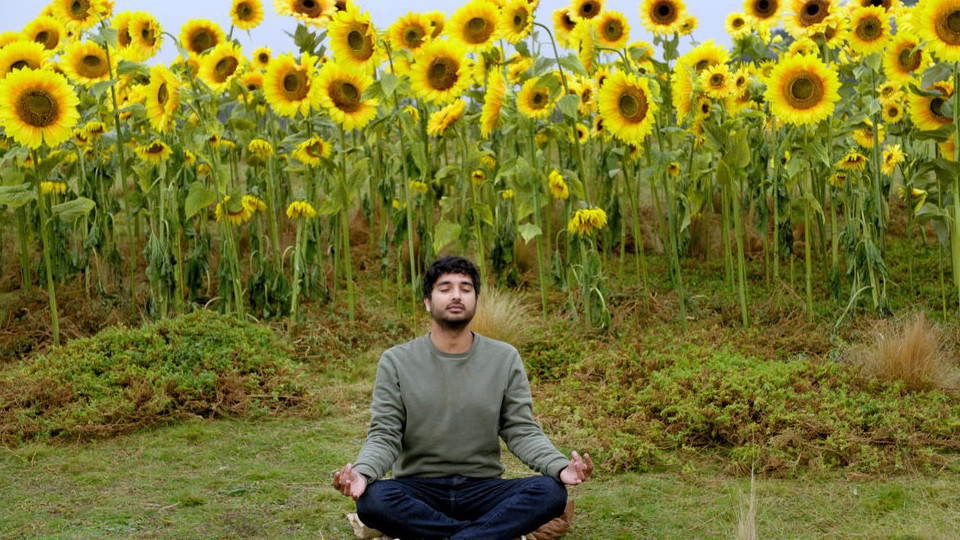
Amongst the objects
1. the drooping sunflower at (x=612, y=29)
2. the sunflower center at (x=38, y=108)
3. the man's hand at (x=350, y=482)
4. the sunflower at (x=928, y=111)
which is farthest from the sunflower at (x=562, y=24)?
the man's hand at (x=350, y=482)

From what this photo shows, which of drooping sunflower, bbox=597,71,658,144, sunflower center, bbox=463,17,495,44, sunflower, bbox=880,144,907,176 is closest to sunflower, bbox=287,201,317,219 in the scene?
sunflower center, bbox=463,17,495,44

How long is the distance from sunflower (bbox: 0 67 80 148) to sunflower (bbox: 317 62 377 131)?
1616 mm

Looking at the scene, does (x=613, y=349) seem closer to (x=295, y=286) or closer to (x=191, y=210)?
(x=295, y=286)

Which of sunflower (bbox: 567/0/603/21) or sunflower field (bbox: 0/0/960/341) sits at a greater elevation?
sunflower (bbox: 567/0/603/21)

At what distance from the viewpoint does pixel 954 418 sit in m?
5.40

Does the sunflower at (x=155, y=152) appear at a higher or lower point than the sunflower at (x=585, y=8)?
lower

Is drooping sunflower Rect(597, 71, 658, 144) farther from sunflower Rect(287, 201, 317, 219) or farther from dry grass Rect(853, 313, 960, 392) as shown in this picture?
sunflower Rect(287, 201, 317, 219)

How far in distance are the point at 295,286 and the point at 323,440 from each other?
205cm

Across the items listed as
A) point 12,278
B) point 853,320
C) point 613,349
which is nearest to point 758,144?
point 853,320

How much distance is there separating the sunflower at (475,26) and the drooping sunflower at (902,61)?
2.72 metres

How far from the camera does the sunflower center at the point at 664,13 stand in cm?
801

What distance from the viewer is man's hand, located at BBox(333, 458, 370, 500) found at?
363 cm

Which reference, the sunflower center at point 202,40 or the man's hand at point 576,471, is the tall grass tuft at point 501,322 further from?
the man's hand at point 576,471

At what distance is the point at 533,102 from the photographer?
7145 mm
